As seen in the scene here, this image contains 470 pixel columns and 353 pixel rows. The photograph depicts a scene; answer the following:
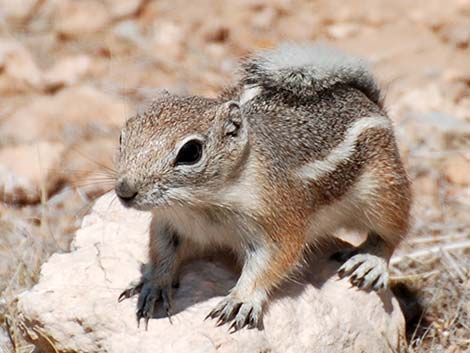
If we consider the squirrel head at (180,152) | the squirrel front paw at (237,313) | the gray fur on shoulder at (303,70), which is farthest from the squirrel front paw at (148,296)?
the gray fur on shoulder at (303,70)

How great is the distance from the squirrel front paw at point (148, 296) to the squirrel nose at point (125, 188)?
30.4 inches

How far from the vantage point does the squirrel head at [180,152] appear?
3.70 m

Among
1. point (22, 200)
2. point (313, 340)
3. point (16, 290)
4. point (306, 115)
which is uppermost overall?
point (306, 115)

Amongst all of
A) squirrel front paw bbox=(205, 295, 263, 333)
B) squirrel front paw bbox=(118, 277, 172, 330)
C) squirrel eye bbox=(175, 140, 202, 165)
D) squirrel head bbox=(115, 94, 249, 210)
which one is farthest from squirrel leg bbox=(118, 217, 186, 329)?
squirrel eye bbox=(175, 140, 202, 165)

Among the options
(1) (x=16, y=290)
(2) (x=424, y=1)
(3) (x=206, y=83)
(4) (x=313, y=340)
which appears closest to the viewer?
(4) (x=313, y=340)

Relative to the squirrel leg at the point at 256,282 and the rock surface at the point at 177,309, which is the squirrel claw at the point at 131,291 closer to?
the rock surface at the point at 177,309

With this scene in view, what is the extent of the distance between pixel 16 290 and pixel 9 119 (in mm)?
2424

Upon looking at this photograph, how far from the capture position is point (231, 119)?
4.12 meters

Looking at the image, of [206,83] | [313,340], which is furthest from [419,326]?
[206,83]

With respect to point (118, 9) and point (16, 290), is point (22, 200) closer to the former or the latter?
point (16, 290)

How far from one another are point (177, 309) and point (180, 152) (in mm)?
833

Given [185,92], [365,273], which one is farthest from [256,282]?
[185,92]

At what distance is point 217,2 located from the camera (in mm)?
8578

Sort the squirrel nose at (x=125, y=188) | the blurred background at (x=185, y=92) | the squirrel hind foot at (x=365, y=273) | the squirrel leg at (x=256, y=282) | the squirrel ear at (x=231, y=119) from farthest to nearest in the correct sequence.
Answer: the blurred background at (x=185, y=92)
the squirrel hind foot at (x=365, y=273)
the squirrel leg at (x=256, y=282)
the squirrel ear at (x=231, y=119)
the squirrel nose at (x=125, y=188)
